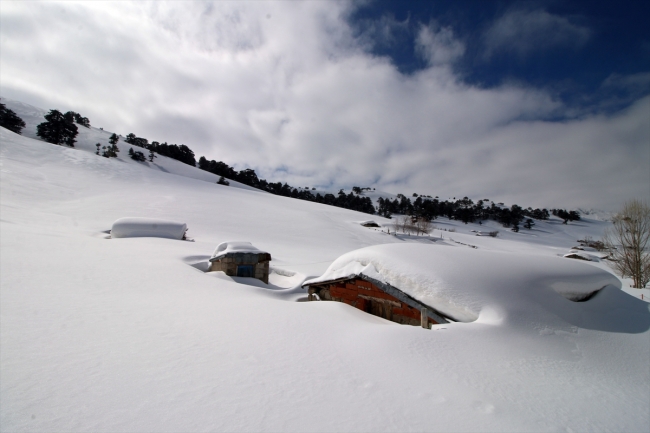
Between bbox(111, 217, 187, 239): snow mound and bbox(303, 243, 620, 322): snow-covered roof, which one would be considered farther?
bbox(111, 217, 187, 239): snow mound

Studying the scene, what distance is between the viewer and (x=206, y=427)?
2395mm

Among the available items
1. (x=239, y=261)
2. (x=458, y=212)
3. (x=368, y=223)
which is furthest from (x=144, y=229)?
(x=458, y=212)

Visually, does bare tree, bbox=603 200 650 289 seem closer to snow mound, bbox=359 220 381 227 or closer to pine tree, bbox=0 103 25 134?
snow mound, bbox=359 220 381 227

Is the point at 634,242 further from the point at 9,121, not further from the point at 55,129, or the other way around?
the point at 9,121

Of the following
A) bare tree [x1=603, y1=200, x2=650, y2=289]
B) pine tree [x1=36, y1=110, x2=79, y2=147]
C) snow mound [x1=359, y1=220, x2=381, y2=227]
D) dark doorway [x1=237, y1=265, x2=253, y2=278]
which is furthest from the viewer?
pine tree [x1=36, y1=110, x2=79, y2=147]

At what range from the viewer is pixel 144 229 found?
1900 cm

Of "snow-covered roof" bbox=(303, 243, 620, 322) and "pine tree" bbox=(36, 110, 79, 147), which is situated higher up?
"pine tree" bbox=(36, 110, 79, 147)

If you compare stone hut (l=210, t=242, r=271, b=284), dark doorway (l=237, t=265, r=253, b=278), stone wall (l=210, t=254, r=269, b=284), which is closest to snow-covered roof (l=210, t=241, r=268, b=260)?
stone hut (l=210, t=242, r=271, b=284)

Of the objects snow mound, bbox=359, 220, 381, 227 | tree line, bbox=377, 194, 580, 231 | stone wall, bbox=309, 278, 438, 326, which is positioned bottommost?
snow mound, bbox=359, 220, 381, 227

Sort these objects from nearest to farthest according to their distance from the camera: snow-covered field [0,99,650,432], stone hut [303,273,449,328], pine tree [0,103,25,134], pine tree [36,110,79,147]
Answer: snow-covered field [0,99,650,432]
stone hut [303,273,449,328]
pine tree [0,103,25,134]
pine tree [36,110,79,147]

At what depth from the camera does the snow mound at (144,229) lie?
1819 cm

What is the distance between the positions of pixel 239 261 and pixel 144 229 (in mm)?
10064

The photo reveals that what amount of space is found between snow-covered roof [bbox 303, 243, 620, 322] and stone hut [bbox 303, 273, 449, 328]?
127mm

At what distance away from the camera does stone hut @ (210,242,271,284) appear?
13594mm
